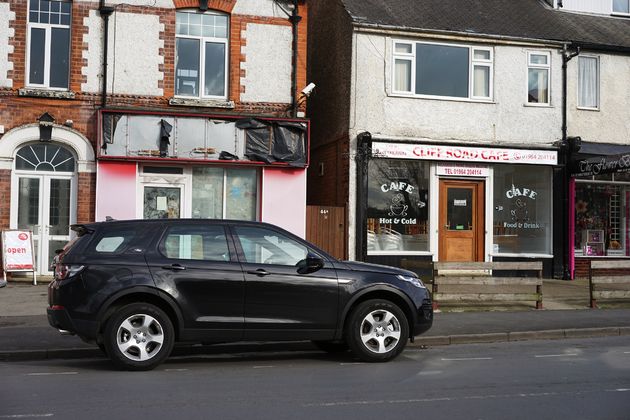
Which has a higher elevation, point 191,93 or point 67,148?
point 191,93

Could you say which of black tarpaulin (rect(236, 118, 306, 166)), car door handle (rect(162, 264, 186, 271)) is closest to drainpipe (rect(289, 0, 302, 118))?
black tarpaulin (rect(236, 118, 306, 166))

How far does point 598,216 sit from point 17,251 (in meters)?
14.6

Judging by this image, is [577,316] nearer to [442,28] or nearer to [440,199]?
[440,199]

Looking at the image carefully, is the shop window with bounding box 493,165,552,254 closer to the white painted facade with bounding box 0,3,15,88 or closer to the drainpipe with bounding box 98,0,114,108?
the drainpipe with bounding box 98,0,114,108

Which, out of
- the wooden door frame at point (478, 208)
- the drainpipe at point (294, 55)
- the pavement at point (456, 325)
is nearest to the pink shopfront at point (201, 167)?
the drainpipe at point (294, 55)

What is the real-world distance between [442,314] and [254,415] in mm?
7234

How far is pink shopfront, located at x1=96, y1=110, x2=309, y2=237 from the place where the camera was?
625 inches

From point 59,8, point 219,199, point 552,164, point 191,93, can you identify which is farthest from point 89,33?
point 552,164

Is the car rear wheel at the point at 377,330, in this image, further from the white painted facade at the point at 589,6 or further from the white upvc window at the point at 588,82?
the white painted facade at the point at 589,6

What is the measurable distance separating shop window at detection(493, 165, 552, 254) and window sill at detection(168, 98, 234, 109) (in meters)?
6.99

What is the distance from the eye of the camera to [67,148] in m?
16.1

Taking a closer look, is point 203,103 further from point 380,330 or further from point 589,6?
point 589,6

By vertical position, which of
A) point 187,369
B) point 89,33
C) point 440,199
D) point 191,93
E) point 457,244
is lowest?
point 187,369

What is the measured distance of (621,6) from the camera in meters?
21.0
